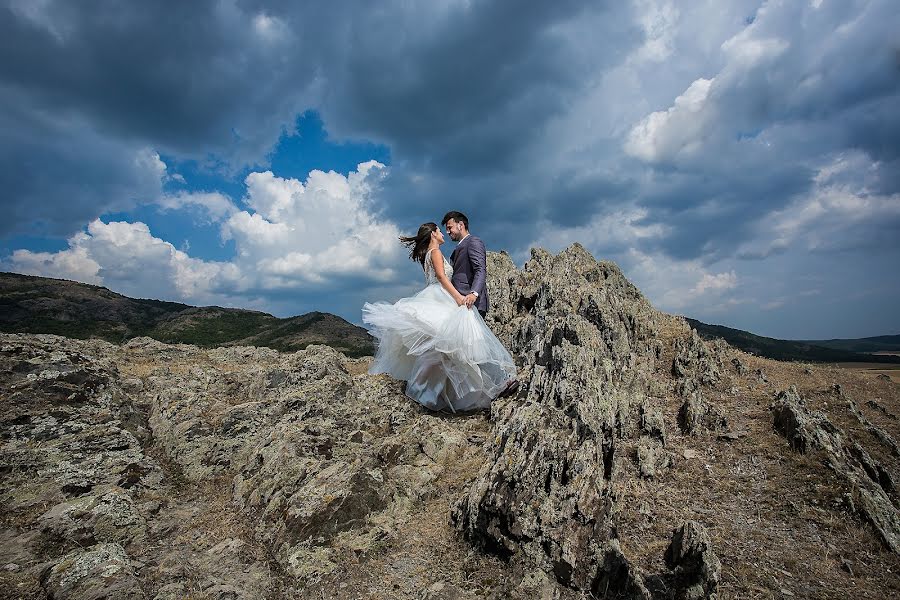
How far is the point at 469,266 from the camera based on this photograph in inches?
464

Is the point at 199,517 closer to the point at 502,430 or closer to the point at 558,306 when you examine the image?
the point at 502,430

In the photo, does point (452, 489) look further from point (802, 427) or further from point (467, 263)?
point (802, 427)

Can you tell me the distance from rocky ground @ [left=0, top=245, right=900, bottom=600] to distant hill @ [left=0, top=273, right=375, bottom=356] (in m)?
137

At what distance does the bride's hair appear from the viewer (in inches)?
459

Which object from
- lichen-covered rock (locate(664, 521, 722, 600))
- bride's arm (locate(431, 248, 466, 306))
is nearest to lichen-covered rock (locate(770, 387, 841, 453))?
lichen-covered rock (locate(664, 521, 722, 600))

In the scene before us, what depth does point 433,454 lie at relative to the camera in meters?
10.3

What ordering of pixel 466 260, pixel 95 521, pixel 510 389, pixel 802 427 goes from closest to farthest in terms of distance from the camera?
1. pixel 95 521
2. pixel 802 427
3. pixel 466 260
4. pixel 510 389

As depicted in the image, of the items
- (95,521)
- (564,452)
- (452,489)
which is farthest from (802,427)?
(95,521)

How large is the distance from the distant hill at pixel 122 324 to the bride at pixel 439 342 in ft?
450

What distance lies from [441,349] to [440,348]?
40 mm

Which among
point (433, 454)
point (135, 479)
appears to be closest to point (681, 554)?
point (433, 454)

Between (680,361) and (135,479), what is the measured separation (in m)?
18.3

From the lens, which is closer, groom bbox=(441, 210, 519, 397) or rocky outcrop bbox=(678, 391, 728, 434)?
groom bbox=(441, 210, 519, 397)

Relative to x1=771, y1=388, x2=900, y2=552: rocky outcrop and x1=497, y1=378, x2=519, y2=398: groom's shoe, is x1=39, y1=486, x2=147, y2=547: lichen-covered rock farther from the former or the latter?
x1=771, y1=388, x2=900, y2=552: rocky outcrop
